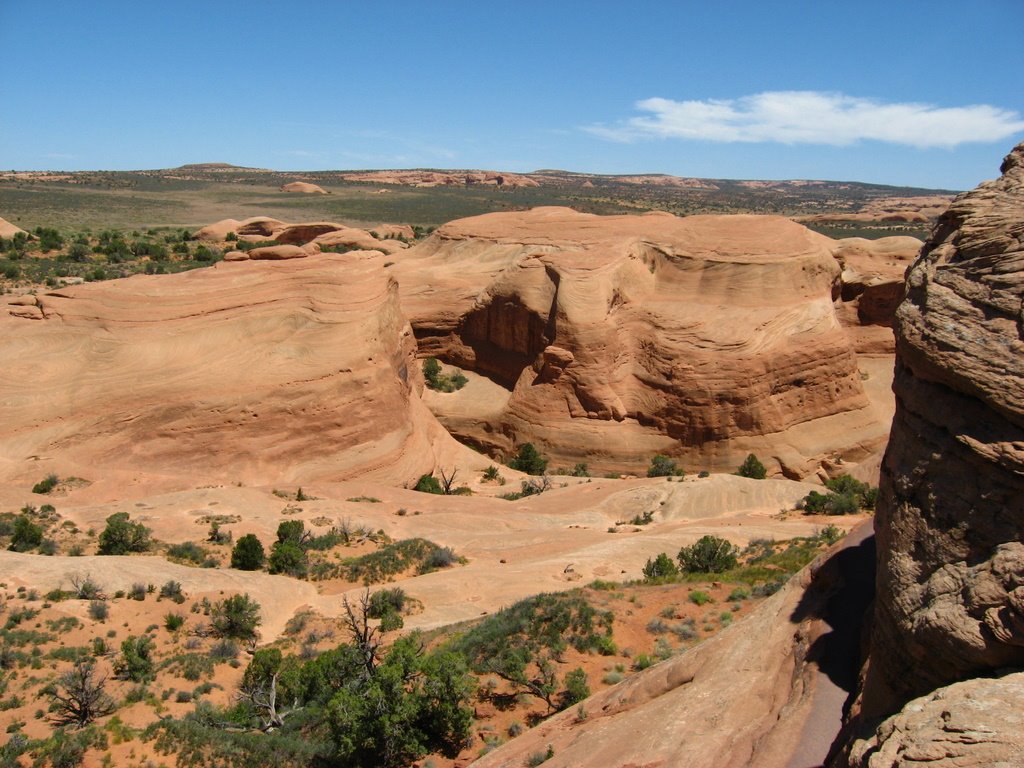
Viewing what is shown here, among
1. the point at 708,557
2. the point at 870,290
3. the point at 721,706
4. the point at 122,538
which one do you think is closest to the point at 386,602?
the point at 122,538

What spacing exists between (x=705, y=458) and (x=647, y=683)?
66.2 ft

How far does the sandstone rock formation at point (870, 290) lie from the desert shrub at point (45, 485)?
97.6ft

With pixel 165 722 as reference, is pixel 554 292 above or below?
above

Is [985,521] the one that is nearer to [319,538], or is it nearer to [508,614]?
[508,614]

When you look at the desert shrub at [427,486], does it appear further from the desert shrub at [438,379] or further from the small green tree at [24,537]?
the small green tree at [24,537]

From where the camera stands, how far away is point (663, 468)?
91.8 ft

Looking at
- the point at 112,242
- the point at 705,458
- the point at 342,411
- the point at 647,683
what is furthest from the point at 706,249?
the point at 112,242

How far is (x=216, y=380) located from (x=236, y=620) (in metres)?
9.88

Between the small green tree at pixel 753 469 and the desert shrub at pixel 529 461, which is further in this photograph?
the desert shrub at pixel 529 461

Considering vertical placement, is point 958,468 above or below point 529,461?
above

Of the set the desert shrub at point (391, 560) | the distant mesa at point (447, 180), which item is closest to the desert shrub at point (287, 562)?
the desert shrub at point (391, 560)

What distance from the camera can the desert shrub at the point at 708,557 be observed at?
57.7ft

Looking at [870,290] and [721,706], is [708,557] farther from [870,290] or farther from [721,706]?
[870,290]

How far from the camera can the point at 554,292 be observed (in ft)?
103
